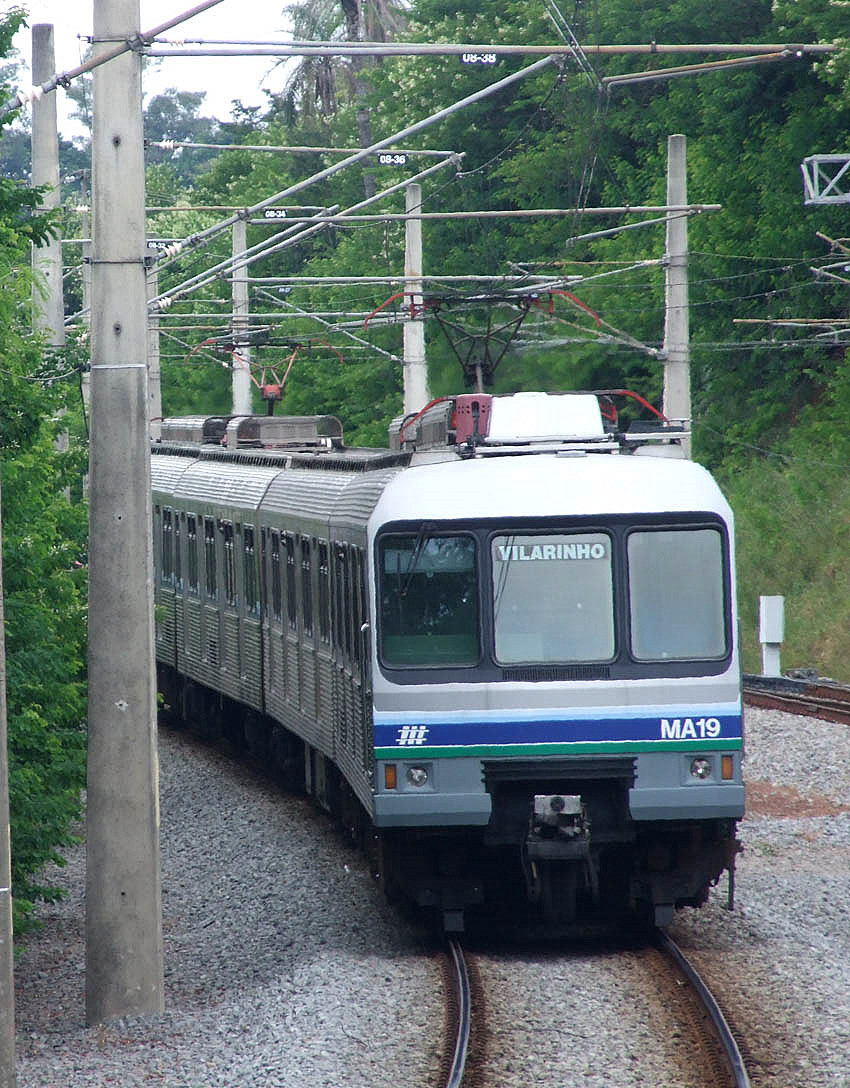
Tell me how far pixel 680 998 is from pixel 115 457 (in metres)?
4.23

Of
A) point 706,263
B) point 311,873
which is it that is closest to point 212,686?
point 311,873

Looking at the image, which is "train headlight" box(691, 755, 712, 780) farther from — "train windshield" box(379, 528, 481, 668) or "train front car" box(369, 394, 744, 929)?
"train windshield" box(379, 528, 481, 668)

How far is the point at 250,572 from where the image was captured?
1911 cm

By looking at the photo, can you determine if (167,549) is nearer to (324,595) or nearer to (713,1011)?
(324,595)

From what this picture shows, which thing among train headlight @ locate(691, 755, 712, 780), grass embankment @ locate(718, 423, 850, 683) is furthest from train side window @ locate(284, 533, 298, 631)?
grass embankment @ locate(718, 423, 850, 683)

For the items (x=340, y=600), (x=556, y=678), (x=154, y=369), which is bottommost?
(x=556, y=678)

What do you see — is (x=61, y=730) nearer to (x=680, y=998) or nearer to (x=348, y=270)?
(x=680, y=998)

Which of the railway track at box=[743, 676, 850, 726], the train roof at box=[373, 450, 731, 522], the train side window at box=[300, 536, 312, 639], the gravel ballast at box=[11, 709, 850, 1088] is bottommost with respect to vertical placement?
the railway track at box=[743, 676, 850, 726]

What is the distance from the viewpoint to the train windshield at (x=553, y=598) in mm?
11359

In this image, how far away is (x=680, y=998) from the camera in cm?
1024

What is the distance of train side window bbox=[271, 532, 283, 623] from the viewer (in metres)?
17.3

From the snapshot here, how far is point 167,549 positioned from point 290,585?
7837 millimetres

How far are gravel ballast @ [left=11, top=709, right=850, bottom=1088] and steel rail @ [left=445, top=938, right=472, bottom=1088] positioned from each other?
13 cm

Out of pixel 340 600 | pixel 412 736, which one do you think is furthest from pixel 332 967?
pixel 340 600
